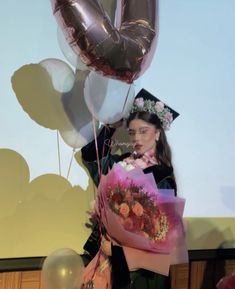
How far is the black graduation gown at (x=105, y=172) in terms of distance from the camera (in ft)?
4.95

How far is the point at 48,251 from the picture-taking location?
1608 mm

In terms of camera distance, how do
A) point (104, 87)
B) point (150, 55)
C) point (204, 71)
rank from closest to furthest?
point (150, 55)
point (104, 87)
point (204, 71)

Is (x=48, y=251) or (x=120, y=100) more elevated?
(x=120, y=100)

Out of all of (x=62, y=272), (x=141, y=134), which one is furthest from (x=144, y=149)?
(x=62, y=272)

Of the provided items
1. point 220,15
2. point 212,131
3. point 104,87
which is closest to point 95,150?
point 104,87

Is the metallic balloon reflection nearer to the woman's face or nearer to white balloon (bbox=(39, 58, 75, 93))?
the woman's face

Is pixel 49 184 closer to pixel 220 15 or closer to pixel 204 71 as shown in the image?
pixel 204 71

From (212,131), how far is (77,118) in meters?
0.63

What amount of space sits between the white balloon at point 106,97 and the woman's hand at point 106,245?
40 cm

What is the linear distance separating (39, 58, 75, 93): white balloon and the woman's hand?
54 centimetres

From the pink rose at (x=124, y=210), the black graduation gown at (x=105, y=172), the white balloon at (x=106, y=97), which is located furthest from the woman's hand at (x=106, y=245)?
the white balloon at (x=106, y=97)

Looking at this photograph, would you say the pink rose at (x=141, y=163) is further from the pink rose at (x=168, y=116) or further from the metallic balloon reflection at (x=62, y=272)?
the metallic balloon reflection at (x=62, y=272)

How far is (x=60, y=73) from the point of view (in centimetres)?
164

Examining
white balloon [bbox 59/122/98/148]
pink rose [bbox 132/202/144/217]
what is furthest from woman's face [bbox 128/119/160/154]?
pink rose [bbox 132/202/144/217]
